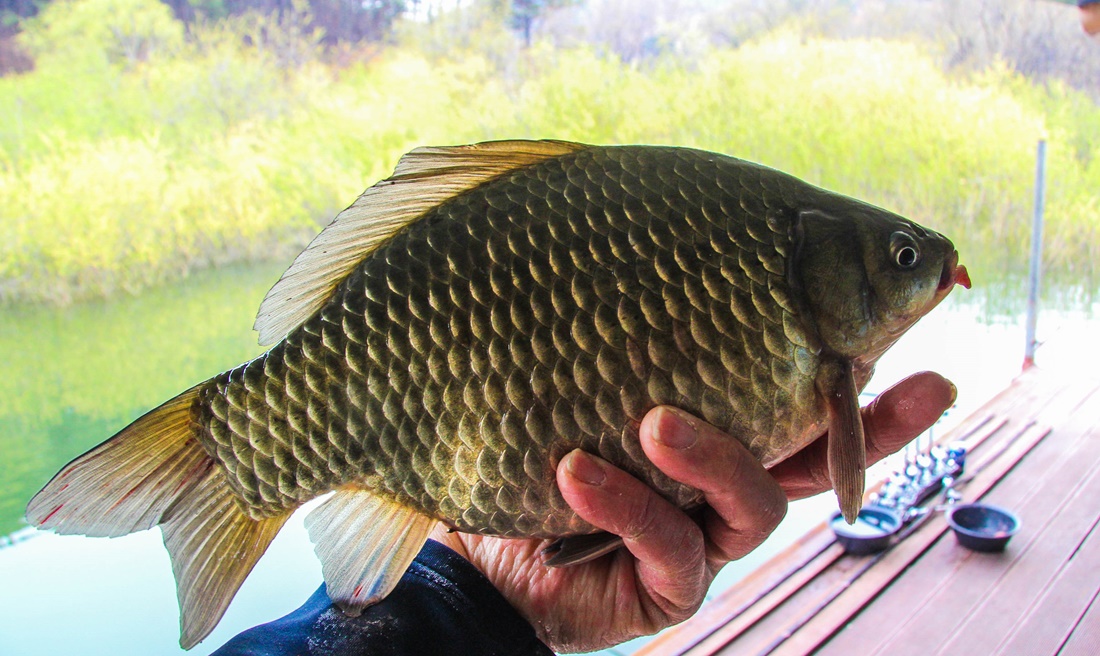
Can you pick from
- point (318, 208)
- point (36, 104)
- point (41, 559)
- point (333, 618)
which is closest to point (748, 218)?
point (333, 618)

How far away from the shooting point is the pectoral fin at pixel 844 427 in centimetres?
61

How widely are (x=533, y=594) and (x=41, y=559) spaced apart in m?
1.60

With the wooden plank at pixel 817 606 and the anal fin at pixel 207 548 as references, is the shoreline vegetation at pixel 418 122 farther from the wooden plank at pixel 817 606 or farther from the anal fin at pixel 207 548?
the anal fin at pixel 207 548

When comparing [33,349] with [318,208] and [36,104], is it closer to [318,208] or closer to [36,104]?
[36,104]

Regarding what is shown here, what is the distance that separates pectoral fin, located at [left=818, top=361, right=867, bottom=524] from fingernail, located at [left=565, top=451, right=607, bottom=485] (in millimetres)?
180

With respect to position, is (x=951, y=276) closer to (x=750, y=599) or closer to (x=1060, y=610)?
(x=750, y=599)

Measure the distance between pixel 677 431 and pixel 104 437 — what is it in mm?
2254

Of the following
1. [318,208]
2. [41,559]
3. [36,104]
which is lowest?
[41,559]

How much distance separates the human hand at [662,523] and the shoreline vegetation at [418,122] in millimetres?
1538

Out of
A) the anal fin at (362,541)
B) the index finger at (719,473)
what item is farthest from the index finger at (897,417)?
the anal fin at (362,541)

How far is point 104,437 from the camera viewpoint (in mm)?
2334

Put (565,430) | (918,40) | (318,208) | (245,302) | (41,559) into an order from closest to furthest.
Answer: (565,430)
(41,559)
(245,302)
(318,208)
(918,40)

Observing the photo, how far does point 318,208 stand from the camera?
9.21 feet

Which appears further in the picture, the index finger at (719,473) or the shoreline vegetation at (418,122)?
the shoreline vegetation at (418,122)
